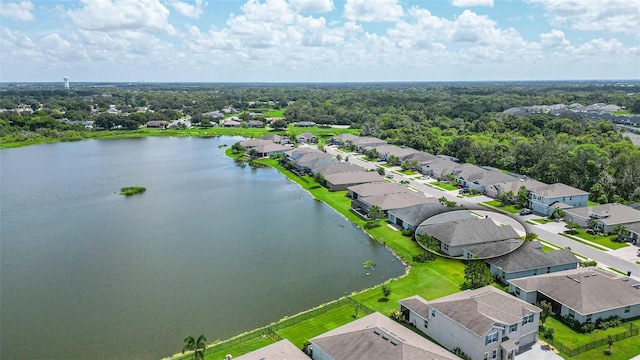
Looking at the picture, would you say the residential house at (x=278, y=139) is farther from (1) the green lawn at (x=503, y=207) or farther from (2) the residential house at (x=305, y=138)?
(1) the green lawn at (x=503, y=207)

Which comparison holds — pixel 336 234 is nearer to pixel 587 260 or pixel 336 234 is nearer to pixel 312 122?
pixel 587 260

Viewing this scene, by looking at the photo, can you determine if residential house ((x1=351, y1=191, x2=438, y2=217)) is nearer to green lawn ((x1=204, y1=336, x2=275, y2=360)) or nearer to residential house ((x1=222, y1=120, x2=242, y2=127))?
green lawn ((x1=204, y1=336, x2=275, y2=360))

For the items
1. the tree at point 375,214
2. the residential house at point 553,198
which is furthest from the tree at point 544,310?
the residential house at point 553,198

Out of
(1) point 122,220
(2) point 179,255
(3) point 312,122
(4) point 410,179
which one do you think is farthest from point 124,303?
(3) point 312,122

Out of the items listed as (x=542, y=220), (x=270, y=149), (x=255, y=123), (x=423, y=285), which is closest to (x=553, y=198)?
(x=542, y=220)

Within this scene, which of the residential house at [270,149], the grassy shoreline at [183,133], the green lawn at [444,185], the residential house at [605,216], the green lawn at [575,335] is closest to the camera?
the green lawn at [575,335]
